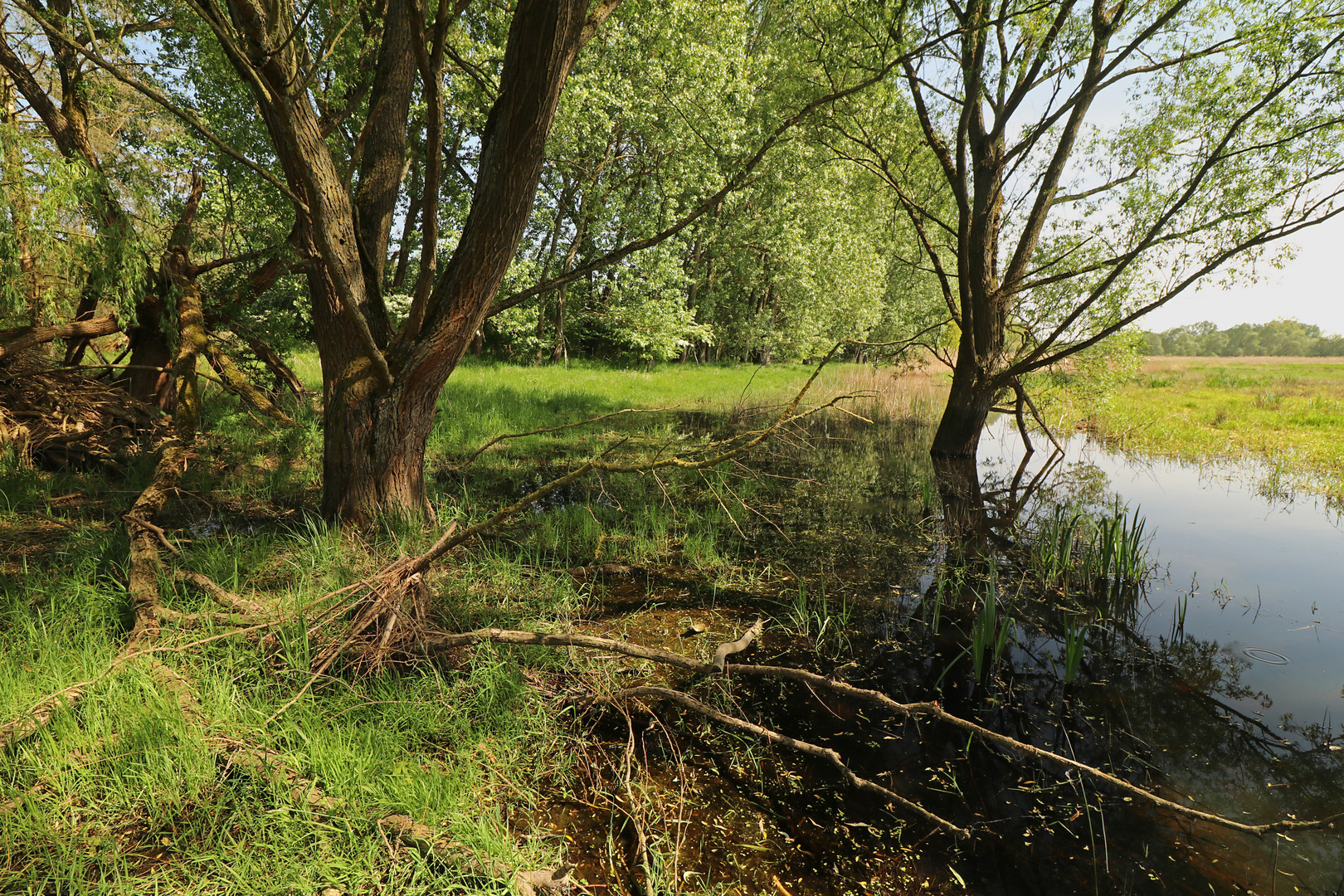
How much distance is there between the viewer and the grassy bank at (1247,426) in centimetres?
974

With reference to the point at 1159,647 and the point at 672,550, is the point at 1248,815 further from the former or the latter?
the point at 672,550

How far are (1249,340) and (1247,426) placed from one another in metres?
65.1

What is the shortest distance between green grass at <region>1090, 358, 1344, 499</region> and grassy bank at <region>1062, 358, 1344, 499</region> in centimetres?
2

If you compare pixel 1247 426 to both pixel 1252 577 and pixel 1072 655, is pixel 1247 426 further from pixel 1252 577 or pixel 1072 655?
pixel 1072 655

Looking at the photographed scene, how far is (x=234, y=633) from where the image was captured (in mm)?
2605

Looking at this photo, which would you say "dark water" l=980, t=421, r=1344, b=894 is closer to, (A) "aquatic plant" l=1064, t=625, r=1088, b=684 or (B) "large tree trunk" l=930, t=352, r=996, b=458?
(A) "aquatic plant" l=1064, t=625, r=1088, b=684

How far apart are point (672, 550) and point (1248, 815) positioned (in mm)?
3929

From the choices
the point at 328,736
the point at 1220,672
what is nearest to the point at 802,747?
the point at 328,736

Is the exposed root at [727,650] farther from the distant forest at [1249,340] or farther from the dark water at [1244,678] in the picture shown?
the distant forest at [1249,340]

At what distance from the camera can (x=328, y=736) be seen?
234cm

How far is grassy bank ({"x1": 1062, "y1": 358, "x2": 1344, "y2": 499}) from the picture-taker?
32.0ft

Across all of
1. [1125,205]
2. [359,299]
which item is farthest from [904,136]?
[359,299]

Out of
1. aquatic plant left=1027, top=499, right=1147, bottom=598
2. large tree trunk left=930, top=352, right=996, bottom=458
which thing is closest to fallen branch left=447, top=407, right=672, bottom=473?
aquatic plant left=1027, top=499, right=1147, bottom=598

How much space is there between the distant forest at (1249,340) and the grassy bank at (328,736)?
61.5m
